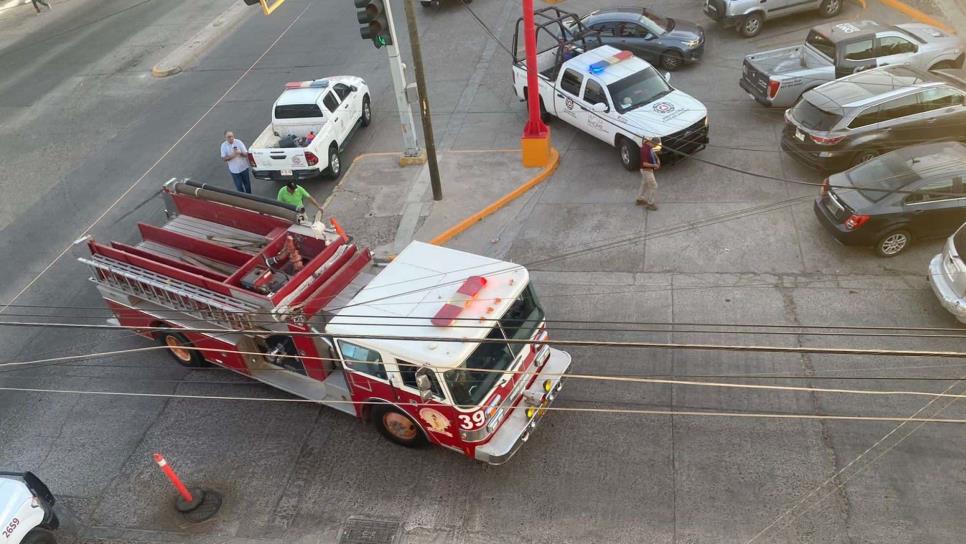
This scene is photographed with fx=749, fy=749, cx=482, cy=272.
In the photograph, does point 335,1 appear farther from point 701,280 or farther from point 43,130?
point 701,280

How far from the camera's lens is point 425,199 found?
16.0 m

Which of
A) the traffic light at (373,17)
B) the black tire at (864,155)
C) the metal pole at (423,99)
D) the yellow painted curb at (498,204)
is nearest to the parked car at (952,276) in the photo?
the black tire at (864,155)

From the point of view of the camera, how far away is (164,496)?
33.9 feet

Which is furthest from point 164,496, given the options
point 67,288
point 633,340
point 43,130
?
point 43,130

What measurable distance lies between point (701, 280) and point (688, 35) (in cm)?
914

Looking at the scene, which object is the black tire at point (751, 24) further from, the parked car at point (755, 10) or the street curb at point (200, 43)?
the street curb at point (200, 43)

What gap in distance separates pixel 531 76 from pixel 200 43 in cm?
1445

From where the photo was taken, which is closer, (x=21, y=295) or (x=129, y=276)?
(x=129, y=276)

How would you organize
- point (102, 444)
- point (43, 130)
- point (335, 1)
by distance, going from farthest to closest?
point (335, 1), point (43, 130), point (102, 444)

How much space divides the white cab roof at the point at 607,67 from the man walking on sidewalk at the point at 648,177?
2348 millimetres

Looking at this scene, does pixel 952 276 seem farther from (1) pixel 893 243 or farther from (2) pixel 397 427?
(2) pixel 397 427

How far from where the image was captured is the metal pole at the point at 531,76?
48.4 feet

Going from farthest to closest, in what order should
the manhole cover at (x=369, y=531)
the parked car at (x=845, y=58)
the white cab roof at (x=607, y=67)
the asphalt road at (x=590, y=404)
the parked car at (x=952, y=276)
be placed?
the parked car at (x=845, y=58), the white cab roof at (x=607, y=67), the parked car at (x=952, y=276), the manhole cover at (x=369, y=531), the asphalt road at (x=590, y=404)

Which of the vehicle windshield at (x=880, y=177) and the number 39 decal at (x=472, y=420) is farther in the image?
the vehicle windshield at (x=880, y=177)
